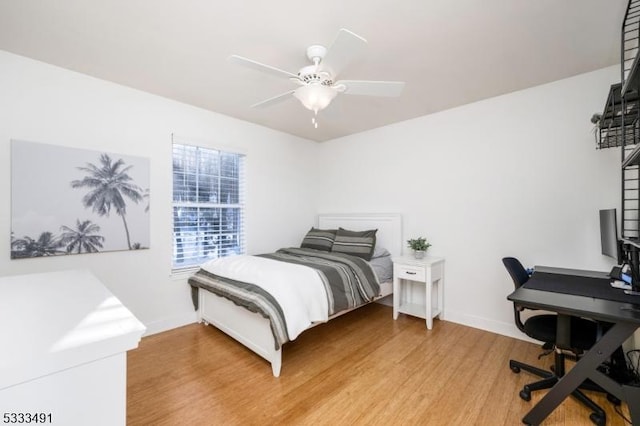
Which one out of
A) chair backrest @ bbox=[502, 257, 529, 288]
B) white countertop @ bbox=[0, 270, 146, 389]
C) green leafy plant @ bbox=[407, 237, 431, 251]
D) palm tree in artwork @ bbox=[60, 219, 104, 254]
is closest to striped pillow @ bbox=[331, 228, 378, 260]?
green leafy plant @ bbox=[407, 237, 431, 251]

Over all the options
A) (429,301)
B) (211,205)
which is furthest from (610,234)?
(211,205)

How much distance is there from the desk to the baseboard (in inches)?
122

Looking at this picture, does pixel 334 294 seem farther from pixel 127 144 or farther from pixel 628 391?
pixel 127 144

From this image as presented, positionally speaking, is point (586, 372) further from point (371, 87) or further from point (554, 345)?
point (371, 87)

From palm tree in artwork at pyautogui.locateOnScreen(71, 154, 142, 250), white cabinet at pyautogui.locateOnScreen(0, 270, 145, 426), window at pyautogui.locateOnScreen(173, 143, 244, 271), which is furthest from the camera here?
window at pyautogui.locateOnScreen(173, 143, 244, 271)

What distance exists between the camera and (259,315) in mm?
2307

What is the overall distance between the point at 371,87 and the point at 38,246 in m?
2.95

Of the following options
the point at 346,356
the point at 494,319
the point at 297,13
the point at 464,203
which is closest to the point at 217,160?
the point at 297,13

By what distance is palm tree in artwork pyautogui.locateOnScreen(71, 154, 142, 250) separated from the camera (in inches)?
102

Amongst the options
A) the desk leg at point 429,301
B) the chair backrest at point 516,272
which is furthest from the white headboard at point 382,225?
the chair backrest at point 516,272

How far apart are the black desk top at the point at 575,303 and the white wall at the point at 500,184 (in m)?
0.85

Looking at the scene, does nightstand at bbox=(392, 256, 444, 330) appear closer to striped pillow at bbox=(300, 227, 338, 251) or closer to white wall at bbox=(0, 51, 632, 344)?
white wall at bbox=(0, 51, 632, 344)

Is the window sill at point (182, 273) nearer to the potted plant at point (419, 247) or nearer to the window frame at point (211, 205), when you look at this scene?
the window frame at point (211, 205)

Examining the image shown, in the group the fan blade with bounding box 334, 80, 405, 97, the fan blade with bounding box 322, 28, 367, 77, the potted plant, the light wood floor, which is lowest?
the light wood floor
